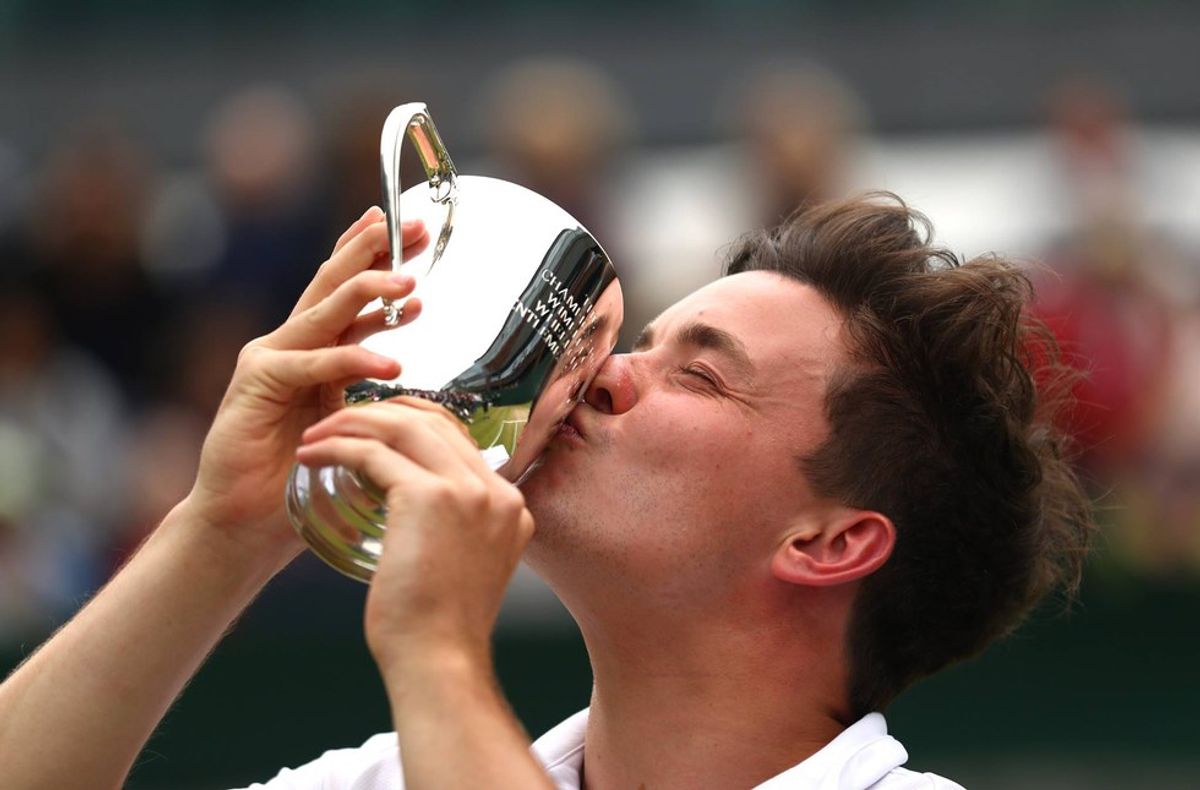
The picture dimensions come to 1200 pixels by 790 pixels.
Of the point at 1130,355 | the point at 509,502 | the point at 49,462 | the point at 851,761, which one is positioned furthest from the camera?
the point at 49,462

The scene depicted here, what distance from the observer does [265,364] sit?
8.67 feet

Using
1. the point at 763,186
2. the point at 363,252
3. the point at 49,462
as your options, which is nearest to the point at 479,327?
the point at 363,252

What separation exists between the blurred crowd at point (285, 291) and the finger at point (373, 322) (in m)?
3.21

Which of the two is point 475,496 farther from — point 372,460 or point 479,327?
point 479,327

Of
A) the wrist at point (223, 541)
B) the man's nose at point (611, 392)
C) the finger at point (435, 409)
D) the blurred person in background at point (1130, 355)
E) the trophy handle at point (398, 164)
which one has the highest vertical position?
the trophy handle at point (398, 164)

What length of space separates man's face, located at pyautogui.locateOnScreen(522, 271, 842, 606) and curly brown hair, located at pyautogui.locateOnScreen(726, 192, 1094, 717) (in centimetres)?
6

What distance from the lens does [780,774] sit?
2879 mm

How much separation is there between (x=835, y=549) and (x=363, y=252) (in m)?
0.90

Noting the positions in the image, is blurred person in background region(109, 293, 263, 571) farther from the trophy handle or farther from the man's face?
the trophy handle

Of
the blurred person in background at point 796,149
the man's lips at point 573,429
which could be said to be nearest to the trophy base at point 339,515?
the man's lips at point 573,429

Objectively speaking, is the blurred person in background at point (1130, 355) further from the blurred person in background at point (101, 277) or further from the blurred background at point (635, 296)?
the blurred person in background at point (101, 277)

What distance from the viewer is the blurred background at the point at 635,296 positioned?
5133 millimetres

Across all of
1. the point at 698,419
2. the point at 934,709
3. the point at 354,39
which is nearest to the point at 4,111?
the point at 354,39

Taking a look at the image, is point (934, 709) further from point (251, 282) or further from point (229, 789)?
point (251, 282)
